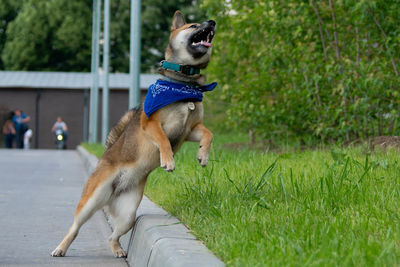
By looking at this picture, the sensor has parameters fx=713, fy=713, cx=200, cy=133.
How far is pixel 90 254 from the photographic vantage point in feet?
18.6

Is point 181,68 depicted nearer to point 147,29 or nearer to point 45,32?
point 147,29

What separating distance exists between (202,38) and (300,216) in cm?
186

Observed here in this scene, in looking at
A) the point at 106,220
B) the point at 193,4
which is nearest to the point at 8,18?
the point at 193,4

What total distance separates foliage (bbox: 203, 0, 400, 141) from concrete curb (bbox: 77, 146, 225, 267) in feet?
15.5

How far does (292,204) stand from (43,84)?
35476 mm

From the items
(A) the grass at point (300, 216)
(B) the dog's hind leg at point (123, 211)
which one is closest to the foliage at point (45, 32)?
(A) the grass at point (300, 216)

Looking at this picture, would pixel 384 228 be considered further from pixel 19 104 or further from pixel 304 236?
pixel 19 104

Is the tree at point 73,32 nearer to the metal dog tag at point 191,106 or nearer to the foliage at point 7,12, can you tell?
the foliage at point 7,12

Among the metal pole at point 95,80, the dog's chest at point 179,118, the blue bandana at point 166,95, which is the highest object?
the blue bandana at point 166,95

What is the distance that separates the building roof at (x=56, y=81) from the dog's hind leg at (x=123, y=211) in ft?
109

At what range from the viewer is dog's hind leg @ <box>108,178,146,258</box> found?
552 centimetres

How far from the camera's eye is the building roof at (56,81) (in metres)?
39.0

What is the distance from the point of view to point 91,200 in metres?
5.40

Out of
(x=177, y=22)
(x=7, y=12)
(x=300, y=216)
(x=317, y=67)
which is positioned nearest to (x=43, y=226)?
(x=177, y=22)
